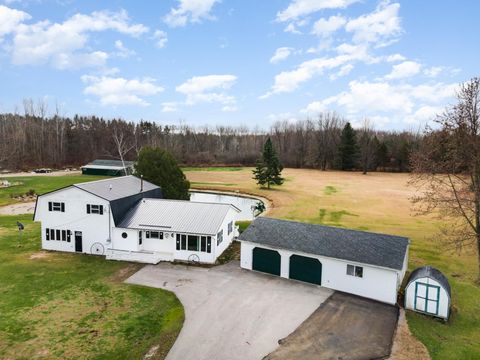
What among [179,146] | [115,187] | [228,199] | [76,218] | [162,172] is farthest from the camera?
[179,146]

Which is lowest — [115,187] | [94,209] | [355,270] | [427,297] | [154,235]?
[427,297]

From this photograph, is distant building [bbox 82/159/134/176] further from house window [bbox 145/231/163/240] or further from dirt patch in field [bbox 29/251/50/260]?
house window [bbox 145/231/163/240]

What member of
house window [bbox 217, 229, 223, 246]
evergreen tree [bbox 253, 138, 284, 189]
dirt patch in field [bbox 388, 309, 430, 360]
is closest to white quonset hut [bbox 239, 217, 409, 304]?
house window [bbox 217, 229, 223, 246]

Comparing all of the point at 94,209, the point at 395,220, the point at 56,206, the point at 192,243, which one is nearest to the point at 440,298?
the point at 192,243

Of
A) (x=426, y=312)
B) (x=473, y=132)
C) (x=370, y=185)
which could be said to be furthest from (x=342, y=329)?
(x=370, y=185)

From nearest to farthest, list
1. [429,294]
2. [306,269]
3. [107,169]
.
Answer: [429,294], [306,269], [107,169]

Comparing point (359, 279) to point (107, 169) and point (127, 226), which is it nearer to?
point (127, 226)

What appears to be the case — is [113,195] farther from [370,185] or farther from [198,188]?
[370,185]
